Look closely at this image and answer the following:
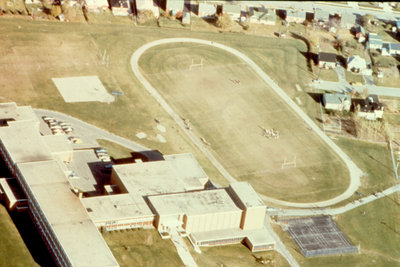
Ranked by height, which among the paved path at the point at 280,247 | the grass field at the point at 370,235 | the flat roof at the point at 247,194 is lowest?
the grass field at the point at 370,235

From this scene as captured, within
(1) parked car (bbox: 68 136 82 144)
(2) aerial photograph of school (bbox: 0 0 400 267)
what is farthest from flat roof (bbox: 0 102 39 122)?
(1) parked car (bbox: 68 136 82 144)

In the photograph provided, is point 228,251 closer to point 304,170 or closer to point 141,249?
point 141,249

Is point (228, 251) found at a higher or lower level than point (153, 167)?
lower

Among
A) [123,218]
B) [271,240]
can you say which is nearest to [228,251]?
[271,240]

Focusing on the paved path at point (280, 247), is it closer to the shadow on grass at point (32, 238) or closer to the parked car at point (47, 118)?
the shadow on grass at point (32, 238)

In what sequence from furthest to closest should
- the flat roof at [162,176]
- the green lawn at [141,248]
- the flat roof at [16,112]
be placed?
the flat roof at [16,112] < the flat roof at [162,176] < the green lawn at [141,248]

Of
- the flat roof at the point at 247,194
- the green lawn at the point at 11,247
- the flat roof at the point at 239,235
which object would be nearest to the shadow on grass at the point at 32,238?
the green lawn at the point at 11,247

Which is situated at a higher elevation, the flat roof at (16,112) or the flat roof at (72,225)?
the flat roof at (16,112)
